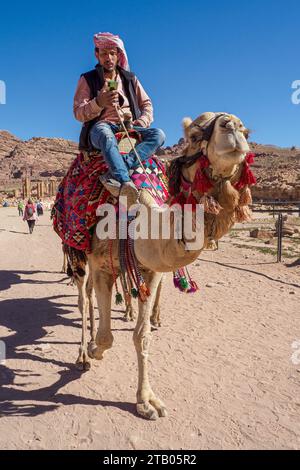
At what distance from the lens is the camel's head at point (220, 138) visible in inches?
81.0

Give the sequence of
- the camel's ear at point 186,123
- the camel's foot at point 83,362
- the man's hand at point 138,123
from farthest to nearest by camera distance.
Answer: the camel's foot at point 83,362 < the man's hand at point 138,123 < the camel's ear at point 186,123

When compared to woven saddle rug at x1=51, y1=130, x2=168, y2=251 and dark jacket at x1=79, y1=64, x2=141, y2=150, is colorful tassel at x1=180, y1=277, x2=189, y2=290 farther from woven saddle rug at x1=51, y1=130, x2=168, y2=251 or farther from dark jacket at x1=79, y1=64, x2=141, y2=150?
dark jacket at x1=79, y1=64, x2=141, y2=150

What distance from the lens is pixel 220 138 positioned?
2.07 m

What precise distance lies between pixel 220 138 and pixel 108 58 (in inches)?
83.0

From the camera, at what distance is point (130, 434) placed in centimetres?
313

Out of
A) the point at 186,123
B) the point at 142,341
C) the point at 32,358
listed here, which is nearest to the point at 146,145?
the point at 186,123

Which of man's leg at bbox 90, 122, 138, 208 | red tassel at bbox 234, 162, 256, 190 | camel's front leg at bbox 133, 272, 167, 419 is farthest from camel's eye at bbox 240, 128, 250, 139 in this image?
camel's front leg at bbox 133, 272, 167, 419

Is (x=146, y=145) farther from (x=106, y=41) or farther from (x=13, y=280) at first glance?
(x=13, y=280)

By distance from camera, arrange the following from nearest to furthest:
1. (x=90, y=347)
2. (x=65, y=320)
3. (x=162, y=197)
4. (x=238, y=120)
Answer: (x=238, y=120) < (x=162, y=197) < (x=90, y=347) < (x=65, y=320)

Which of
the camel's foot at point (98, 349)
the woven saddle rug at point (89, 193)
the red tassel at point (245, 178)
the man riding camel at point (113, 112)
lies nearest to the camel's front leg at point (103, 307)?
the camel's foot at point (98, 349)

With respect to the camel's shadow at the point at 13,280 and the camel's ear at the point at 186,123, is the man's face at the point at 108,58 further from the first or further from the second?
the camel's shadow at the point at 13,280

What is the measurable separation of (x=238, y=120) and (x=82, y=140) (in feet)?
6.90
